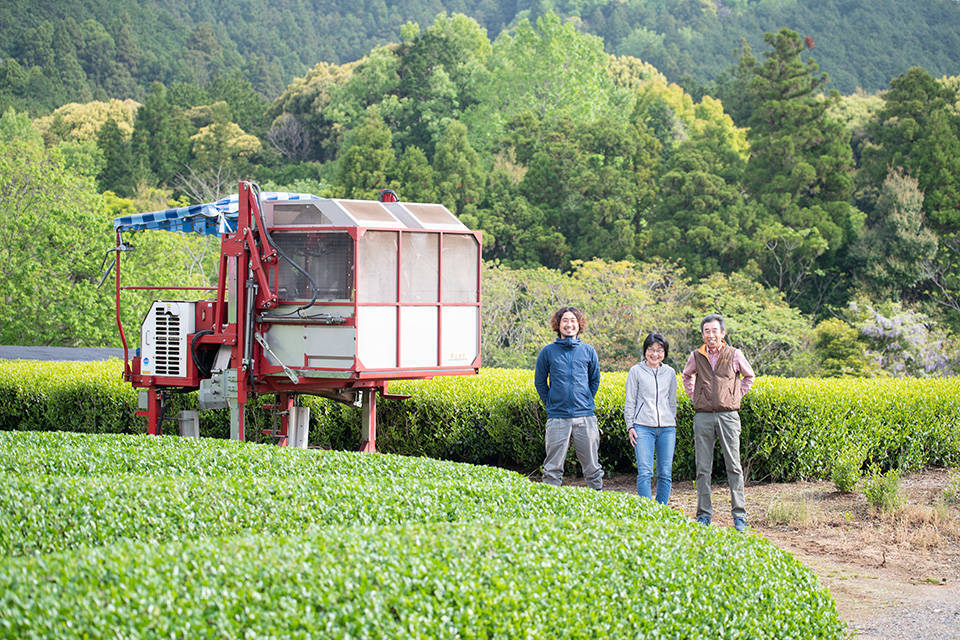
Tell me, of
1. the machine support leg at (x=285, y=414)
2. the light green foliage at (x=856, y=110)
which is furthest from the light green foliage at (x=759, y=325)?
the machine support leg at (x=285, y=414)

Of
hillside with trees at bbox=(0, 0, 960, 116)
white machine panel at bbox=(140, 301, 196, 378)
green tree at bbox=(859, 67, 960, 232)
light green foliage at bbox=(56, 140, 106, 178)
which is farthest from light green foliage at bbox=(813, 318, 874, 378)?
hillside with trees at bbox=(0, 0, 960, 116)

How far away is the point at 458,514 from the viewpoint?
544cm

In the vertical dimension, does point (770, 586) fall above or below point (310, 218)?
below

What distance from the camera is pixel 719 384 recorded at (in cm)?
812

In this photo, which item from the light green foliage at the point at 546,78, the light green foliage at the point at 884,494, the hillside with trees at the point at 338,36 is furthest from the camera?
the hillside with trees at the point at 338,36

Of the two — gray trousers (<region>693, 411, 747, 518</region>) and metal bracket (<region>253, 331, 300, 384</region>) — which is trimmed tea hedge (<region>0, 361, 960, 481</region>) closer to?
metal bracket (<region>253, 331, 300, 384</region>)

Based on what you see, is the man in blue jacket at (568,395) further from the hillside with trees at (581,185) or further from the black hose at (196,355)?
the hillside with trees at (581,185)

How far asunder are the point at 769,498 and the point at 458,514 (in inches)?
200

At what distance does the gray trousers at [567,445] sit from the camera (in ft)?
27.7

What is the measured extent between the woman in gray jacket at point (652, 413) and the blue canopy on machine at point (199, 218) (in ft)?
11.4

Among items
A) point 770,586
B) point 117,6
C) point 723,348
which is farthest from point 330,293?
point 117,6

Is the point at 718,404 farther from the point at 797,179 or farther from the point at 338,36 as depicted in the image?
the point at 338,36

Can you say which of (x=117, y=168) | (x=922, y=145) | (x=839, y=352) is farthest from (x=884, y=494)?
(x=117, y=168)

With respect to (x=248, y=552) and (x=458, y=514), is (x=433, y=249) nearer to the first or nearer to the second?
(x=458, y=514)
